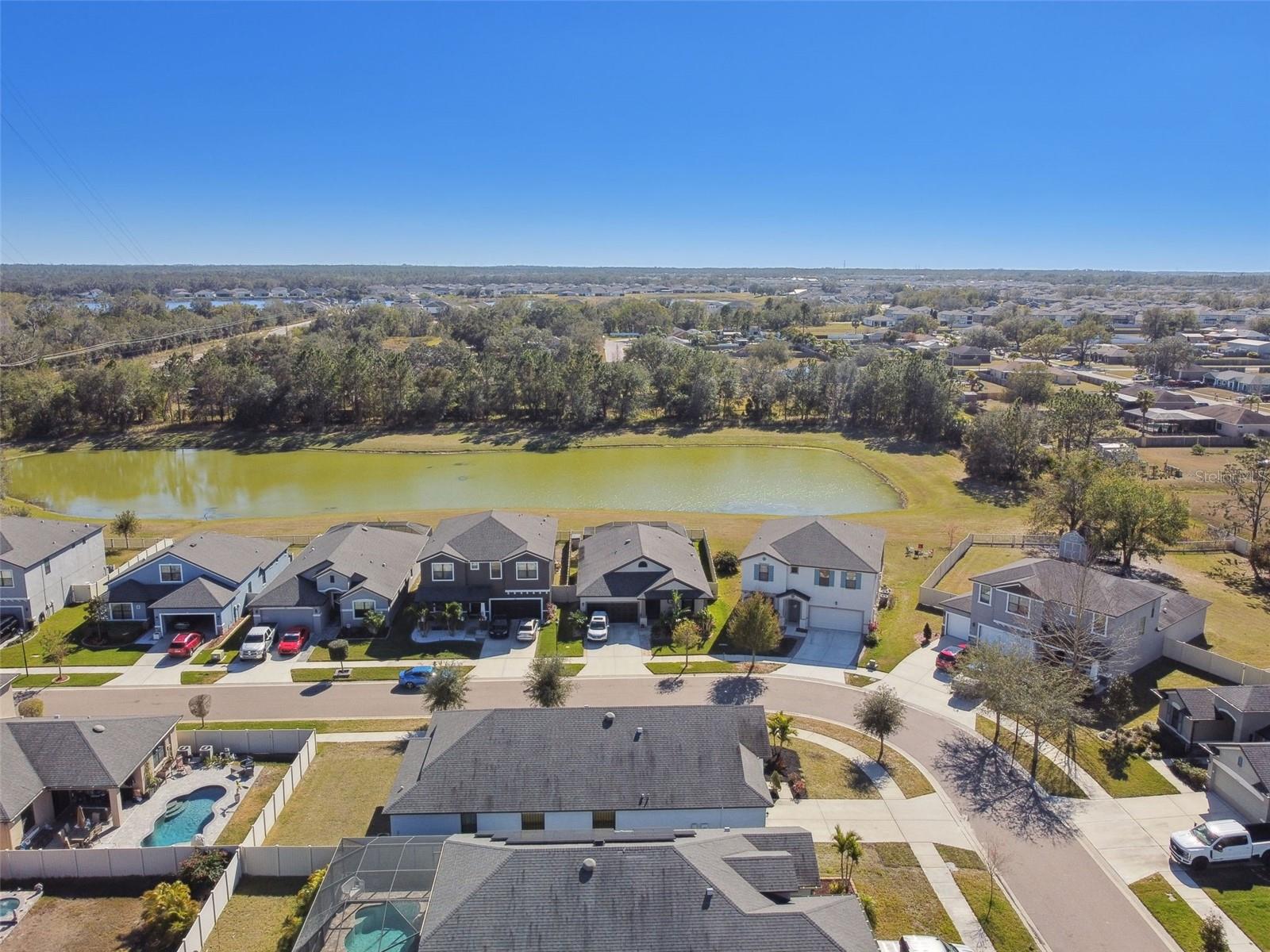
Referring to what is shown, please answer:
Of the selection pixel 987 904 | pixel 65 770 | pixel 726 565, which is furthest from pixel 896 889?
pixel 726 565

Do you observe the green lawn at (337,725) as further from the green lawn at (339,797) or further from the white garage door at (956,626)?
the white garage door at (956,626)

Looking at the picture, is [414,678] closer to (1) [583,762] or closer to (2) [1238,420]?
(1) [583,762]

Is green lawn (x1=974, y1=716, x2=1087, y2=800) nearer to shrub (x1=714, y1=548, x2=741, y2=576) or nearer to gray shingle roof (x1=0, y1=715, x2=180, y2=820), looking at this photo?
shrub (x1=714, y1=548, x2=741, y2=576)

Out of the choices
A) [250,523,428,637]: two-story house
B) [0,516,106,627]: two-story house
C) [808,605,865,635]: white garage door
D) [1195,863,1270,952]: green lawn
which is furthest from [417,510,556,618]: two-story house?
[1195,863,1270,952]: green lawn

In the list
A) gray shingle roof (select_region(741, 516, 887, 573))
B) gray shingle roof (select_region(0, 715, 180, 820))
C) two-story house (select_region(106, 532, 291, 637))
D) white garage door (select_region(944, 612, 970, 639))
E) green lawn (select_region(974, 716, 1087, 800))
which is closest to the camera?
gray shingle roof (select_region(0, 715, 180, 820))

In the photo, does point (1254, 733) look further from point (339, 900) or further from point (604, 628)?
point (339, 900)

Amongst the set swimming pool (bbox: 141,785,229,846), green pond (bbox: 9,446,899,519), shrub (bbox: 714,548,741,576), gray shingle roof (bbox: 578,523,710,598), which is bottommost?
green pond (bbox: 9,446,899,519)
